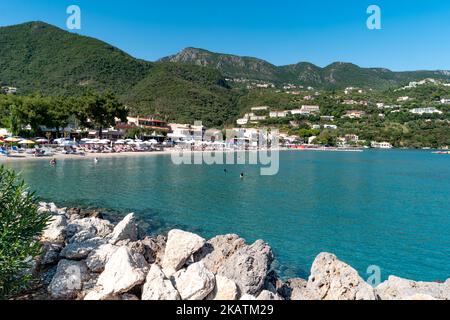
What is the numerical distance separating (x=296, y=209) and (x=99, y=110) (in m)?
54.7

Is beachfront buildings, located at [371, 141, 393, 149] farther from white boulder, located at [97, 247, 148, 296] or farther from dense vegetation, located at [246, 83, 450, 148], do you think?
white boulder, located at [97, 247, 148, 296]

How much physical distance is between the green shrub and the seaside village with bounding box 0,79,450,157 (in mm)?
46631

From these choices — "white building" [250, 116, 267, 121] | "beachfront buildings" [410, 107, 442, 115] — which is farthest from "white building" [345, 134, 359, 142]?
"white building" [250, 116, 267, 121]

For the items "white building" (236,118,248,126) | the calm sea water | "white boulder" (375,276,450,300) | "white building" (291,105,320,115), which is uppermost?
"white building" (291,105,320,115)

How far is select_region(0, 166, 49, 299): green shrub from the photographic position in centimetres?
642

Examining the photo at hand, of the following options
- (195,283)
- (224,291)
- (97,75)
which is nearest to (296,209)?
(224,291)

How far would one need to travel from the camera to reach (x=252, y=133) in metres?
117

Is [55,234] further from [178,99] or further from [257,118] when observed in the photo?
[257,118]

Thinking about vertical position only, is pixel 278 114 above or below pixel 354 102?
below

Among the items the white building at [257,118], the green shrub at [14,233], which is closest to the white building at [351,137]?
the white building at [257,118]

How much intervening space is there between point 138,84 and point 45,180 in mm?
135922

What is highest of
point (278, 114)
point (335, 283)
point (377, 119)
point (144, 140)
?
point (278, 114)

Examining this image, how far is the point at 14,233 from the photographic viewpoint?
6.66 m

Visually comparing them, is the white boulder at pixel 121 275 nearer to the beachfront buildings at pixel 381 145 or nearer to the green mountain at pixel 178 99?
the green mountain at pixel 178 99
